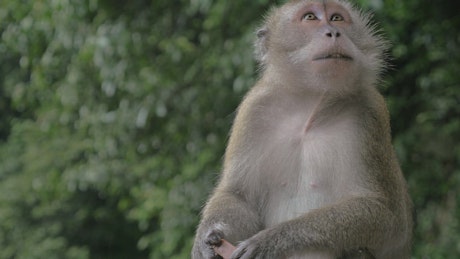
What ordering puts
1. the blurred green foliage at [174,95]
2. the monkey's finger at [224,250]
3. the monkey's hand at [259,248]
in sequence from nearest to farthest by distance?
the monkey's hand at [259,248] < the monkey's finger at [224,250] < the blurred green foliage at [174,95]

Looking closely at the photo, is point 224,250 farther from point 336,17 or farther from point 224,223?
point 336,17

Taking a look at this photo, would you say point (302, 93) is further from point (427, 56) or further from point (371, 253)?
point (427, 56)

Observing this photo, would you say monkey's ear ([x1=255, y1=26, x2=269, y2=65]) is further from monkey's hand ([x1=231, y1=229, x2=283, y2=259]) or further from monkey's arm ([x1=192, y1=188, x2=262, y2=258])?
monkey's hand ([x1=231, y1=229, x2=283, y2=259])

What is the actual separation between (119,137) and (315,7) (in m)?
5.32

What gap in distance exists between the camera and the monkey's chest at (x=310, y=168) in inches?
182

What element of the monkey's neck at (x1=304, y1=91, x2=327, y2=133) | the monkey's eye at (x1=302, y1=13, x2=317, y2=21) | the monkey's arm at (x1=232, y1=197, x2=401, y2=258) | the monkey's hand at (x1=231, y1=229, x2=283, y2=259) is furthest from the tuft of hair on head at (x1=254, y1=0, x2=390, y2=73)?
the monkey's hand at (x1=231, y1=229, x2=283, y2=259)

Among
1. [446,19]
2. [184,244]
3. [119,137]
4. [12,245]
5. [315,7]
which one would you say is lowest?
[12,245]

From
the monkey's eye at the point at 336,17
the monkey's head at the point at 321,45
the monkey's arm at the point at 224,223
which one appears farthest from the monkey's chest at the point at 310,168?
the monkey's eye at the point at 336,17

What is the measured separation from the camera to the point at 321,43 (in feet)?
15.1

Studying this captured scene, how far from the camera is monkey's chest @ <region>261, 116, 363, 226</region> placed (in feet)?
15.2

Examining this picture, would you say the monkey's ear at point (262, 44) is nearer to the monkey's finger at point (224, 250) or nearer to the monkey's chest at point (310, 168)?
the monkey's chest at point (310, 168)

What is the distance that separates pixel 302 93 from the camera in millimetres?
4844

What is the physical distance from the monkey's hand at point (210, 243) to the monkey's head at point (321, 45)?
2.95 ft

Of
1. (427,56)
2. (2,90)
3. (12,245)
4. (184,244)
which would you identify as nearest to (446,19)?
(427,56)
